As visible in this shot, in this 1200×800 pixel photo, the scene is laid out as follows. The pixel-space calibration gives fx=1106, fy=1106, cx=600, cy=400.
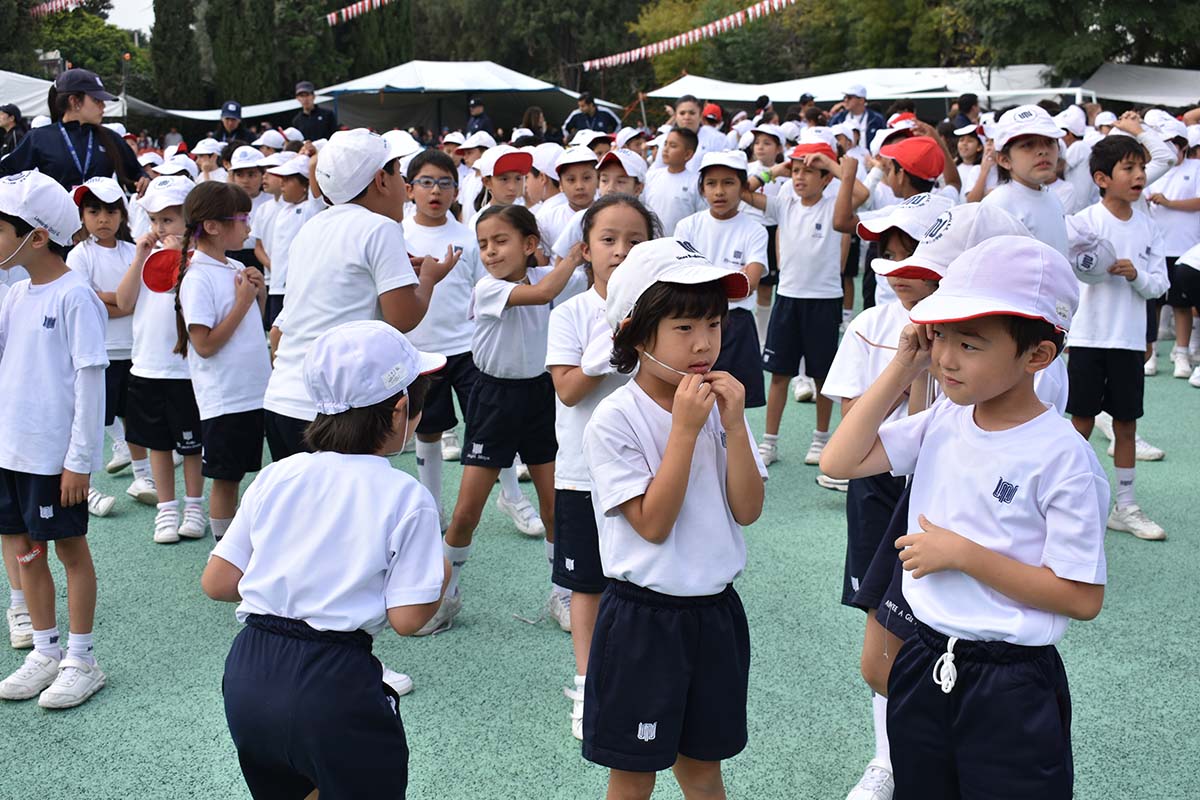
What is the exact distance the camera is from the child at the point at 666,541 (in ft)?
7.50

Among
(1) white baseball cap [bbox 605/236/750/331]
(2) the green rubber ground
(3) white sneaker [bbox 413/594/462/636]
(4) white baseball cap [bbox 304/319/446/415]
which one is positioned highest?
(1) white baseball cap [bbox 605/236/750/331]

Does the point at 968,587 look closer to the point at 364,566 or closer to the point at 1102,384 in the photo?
the point at 364,566

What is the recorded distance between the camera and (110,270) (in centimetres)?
554

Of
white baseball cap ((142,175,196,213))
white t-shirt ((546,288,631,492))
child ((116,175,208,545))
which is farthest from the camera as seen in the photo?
child ((116,175,208,545))

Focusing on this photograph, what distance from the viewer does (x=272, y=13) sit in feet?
122

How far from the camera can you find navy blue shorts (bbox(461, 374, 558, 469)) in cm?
423

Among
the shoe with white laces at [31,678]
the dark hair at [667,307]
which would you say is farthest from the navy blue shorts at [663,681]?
the shoe with white laces at [31,678]

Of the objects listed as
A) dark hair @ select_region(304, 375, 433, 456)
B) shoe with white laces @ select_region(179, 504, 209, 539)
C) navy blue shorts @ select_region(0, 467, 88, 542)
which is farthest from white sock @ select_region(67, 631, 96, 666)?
dark hair @ select_region(304, 375, 433, 456)

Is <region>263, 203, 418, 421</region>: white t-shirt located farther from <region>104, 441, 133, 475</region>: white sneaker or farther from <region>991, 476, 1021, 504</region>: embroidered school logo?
<region>104, 441, 133, 475</region>: white sneaker

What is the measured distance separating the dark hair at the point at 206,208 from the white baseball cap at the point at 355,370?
246cm

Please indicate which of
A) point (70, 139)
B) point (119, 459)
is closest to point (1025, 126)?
point (119, 459)

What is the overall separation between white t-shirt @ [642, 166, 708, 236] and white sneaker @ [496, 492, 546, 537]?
2993 mm

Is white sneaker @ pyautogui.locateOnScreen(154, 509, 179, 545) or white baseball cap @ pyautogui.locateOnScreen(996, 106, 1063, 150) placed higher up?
white baseball cap @ pyautogui.locateOnScreen(996, 106, 1063, 150)

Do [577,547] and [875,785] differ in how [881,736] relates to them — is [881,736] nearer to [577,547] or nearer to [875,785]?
[875,785]
